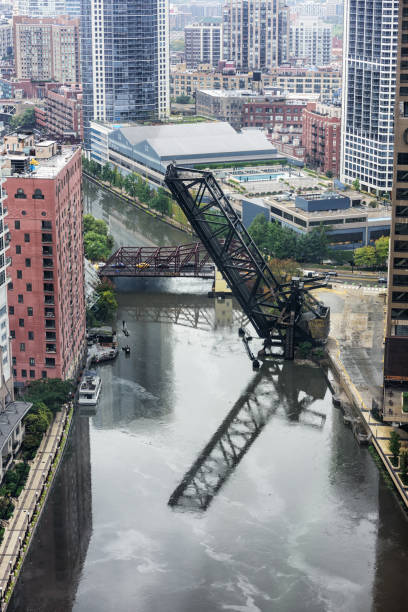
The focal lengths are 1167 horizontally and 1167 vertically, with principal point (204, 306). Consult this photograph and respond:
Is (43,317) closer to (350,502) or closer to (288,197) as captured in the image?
(350,502)

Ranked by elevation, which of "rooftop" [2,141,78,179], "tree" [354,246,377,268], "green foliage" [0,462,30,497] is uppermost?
"rooftop" [2,141,78,179]

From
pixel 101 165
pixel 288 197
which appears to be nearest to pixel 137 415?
pixel 288 197

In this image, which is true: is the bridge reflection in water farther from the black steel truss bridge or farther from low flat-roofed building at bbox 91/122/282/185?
low flat-roofed building at bbox 91/122/282/185

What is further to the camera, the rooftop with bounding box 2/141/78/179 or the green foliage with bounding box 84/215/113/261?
the green foliage with bounding box 84/215/113/261

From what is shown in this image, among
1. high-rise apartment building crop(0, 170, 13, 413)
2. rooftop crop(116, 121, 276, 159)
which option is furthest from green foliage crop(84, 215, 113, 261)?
high-rise apartment building crop(0, 170, 13, 413)

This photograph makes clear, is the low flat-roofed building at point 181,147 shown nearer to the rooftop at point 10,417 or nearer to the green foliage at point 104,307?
the green foliage at point 104,307

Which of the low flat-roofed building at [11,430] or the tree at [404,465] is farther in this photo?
the low flat-roofed building at [11,430]

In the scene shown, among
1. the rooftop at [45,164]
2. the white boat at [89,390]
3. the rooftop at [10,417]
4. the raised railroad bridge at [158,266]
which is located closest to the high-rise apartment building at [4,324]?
the rooftop at [10,417]
